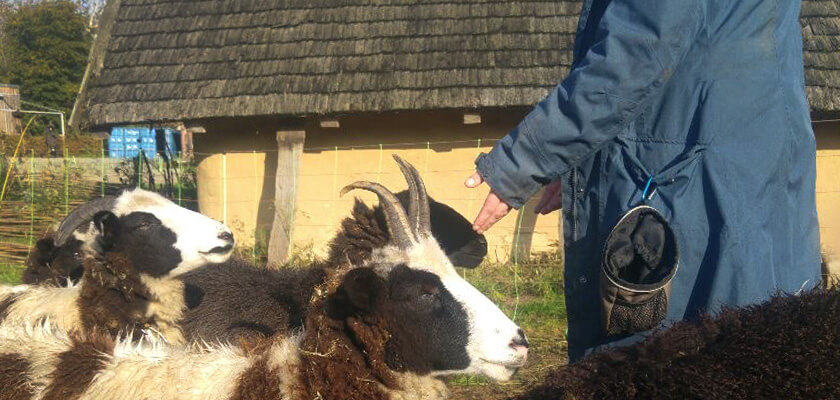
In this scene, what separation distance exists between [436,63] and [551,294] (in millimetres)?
3396

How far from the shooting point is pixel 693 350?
75.3 inches

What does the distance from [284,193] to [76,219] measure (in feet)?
16.0

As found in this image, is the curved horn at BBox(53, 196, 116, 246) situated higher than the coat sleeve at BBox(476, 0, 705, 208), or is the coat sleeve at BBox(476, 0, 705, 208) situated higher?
the coat sleeve at BBox(476, 0, 705, 208)

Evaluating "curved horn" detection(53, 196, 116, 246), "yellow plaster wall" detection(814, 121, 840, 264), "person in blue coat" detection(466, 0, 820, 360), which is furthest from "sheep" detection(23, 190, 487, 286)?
"yellow plaster wall" detection(814, 121, 840, 264)

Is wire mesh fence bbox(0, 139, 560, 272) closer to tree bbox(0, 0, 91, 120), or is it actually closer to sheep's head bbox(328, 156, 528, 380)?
sheep's head bbox(328, 156, 528, 380)

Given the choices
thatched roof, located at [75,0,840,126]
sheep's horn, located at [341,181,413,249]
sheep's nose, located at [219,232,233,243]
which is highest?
thatched roof, located at [75,0,840,126]

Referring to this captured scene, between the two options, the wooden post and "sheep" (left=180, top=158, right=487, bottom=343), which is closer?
"sheep" (left=180, top=158, right=487, bottom=343)

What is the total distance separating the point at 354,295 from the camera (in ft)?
9.66

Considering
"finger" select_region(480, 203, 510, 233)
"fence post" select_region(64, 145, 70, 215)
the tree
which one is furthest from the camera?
the tree

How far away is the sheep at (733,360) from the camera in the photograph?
1.76m

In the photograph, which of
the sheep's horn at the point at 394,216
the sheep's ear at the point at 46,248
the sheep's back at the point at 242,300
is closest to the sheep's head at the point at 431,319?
the sheep's horn at the point at 394,216

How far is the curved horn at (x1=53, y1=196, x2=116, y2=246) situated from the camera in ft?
16.1

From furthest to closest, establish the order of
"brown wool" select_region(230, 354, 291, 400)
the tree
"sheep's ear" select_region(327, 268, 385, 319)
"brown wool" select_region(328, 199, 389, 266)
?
the tree < "brown wool" select_region(328, 199, 389, 266) < "sheep's ear" select_region(327, 268, 385, 319) < "brown wool" select_region(230, 354, 291, 400)

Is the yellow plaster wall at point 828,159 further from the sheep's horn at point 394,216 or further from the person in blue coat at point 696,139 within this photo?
the person in blue coat at point 696,139
